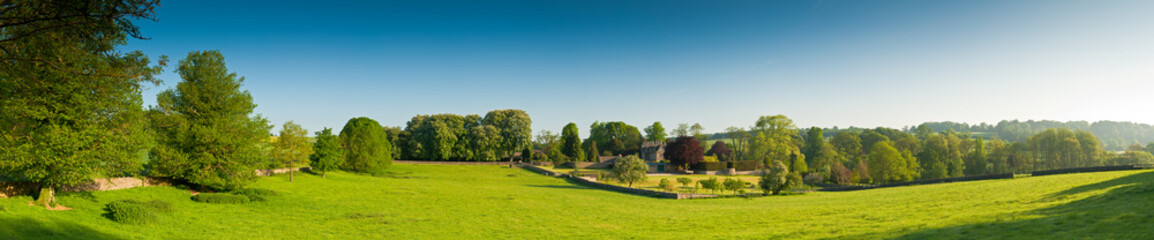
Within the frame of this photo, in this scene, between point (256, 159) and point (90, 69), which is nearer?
point (90, 69)

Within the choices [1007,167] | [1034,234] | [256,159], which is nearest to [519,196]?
[256,159]

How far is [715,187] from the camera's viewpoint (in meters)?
40.8

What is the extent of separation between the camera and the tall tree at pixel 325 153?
3987 cm

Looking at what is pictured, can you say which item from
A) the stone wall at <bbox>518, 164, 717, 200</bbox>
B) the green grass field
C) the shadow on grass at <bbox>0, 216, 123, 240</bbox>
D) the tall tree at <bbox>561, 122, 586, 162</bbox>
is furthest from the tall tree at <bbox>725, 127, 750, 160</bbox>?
the shadow on grass at <bbox>0, 216, 123, 240</bbox>

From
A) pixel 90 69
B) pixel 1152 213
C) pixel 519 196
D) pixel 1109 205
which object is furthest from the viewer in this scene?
pixel 519 196

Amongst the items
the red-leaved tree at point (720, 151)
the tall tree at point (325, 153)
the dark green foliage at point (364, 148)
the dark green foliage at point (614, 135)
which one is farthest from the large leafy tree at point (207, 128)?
the red-leaved tree at point (720, 151)

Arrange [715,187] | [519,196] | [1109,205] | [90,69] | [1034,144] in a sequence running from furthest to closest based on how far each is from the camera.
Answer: [1034,144] < [715,187] < [519,196] < [90,69] < [1109,205]

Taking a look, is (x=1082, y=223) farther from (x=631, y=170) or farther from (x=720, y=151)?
(x=720, y=151)

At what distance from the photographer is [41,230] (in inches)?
508

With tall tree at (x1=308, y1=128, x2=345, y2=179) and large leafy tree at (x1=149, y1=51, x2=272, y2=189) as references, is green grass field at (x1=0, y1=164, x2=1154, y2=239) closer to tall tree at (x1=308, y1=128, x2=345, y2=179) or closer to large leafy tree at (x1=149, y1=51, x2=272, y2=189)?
large leafy tree at (x1=149, y1=51, x2=272, y2=189)

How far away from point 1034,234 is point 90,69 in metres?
27.8

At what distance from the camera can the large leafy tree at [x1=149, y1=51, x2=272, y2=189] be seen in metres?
23.5

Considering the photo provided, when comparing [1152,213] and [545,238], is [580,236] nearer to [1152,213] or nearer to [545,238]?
[545,238]

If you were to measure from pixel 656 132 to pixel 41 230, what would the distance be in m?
101
